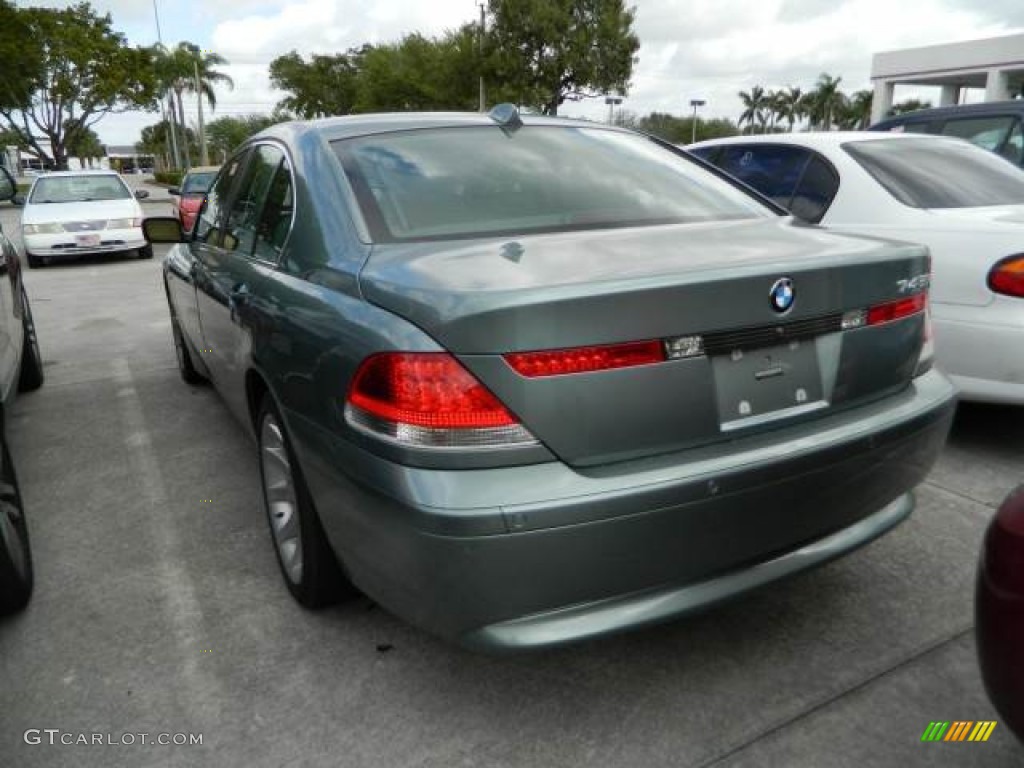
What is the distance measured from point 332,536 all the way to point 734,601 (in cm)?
106

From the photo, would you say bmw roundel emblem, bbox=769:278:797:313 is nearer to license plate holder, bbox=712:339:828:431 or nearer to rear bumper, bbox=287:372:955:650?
license plate holder, bbox=712:339:828:431

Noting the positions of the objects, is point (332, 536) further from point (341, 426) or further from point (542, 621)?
point (542, 621)

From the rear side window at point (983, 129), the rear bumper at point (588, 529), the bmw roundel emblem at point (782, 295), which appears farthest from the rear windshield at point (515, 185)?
the rear side window at point (983, 129)

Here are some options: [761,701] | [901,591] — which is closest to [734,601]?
[761,701]

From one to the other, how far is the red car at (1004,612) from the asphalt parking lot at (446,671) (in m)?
0.52

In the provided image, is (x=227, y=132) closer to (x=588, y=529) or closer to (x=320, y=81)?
(x=320, y=81)

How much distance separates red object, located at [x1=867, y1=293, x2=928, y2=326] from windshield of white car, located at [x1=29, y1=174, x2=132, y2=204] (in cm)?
1335

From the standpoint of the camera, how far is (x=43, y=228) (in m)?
12.0

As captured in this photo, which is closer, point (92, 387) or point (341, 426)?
point (341, 426)

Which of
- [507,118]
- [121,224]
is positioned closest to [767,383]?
[507,118]

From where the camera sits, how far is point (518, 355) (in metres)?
1.77

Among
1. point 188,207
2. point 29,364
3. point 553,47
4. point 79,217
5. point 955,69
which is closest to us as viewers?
point 29,364

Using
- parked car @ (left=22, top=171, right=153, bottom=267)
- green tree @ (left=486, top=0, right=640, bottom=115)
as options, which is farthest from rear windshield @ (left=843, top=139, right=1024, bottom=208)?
green tree @ (left=486, top=0, right=640, bottom=115)

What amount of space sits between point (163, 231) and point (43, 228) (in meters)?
9.19
